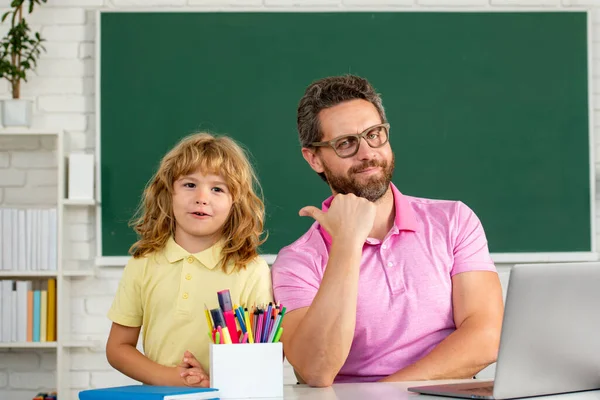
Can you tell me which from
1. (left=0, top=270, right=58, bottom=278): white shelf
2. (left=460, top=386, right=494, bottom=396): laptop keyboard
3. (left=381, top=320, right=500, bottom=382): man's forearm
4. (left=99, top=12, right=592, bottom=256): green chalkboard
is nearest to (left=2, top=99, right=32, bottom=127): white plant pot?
(left=99, top=12, right=592, bottom=256): green chalkboard

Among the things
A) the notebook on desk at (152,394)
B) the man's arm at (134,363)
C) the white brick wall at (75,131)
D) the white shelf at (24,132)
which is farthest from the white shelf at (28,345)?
the notebook on desk at (152,394)

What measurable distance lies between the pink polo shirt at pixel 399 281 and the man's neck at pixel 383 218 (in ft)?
0.14

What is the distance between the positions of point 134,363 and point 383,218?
2.38ft

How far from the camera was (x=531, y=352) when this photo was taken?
1.25 m

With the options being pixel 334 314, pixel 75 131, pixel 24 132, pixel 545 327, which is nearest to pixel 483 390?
A: pixel 545 327

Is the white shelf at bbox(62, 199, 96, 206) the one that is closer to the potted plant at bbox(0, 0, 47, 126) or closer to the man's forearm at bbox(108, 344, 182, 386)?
the potted plant at bbox(0, 0, 47, 126)

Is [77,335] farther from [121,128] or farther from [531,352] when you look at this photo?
[531,352]

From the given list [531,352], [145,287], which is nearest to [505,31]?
[145,287]

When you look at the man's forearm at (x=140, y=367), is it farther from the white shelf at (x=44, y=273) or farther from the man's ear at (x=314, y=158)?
the white shelf at (x=44, y=273)

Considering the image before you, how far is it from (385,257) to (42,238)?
192 centimetres

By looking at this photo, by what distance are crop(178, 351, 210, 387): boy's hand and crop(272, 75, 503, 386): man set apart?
0.66 feet

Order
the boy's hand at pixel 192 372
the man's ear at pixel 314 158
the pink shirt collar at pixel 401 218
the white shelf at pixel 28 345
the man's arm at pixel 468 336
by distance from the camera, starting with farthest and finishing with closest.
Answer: the white shelf at pixel 28 345, the man's ear at pixel 314 158, the pink shirt collar at pixel 401 218, the man's arm at pixel 468 336, the boy's hand at pixel 192 372

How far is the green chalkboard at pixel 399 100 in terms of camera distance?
3.54 meters

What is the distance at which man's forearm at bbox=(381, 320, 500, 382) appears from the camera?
1721 mm
